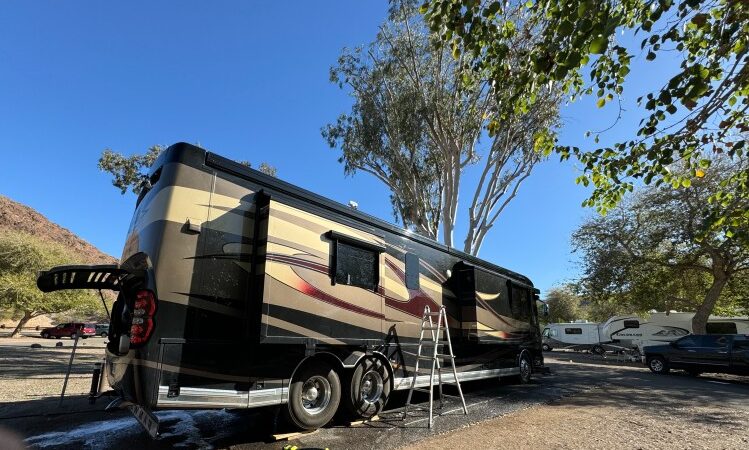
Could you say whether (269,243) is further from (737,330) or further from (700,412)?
(737,330)

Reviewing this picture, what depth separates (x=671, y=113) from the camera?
4609mm

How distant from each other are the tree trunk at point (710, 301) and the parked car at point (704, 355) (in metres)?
7.69

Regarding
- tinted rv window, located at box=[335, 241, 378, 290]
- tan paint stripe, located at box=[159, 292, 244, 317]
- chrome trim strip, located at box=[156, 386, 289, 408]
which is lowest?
chrome trim strip, located at box=[156, 386, 289, 408]

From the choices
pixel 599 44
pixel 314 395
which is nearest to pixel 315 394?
pixel 314 395

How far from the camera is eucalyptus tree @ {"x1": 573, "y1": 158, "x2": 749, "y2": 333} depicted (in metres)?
20.6

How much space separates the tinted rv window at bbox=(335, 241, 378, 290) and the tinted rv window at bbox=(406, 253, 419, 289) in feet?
3.14

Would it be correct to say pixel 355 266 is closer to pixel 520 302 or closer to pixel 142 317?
pixel 142 317

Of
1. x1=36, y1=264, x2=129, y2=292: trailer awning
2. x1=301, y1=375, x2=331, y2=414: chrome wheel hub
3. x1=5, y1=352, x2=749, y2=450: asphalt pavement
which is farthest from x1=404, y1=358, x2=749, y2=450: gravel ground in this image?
x1=36, y1=264, x2=129, y2=292: trailer awning

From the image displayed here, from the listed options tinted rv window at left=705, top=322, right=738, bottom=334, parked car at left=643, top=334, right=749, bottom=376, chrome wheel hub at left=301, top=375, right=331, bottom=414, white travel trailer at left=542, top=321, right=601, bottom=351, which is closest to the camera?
chrome wheel hub at left=301, top=375, right=331, bottom=414

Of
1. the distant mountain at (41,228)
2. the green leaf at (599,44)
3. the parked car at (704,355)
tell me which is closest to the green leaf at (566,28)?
the green leaf at (599,44)

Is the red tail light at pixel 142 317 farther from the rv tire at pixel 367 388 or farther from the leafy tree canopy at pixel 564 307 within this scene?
the leafy tree canopy at pixel 564 307

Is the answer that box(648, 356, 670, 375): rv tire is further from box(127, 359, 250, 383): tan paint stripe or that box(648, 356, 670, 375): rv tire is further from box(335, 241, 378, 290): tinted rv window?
box(127, 359, 250, 383): tan paint stripe

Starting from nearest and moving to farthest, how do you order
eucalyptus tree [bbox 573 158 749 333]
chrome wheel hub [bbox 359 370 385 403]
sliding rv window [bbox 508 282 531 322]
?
chrome wheel hub [bbox 359 370 385 403]
sliding rv window [bbox 508 282 531 322]
eucalyptus tree [bbox 573 158 749 333]

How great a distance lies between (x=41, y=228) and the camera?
75625 mm
